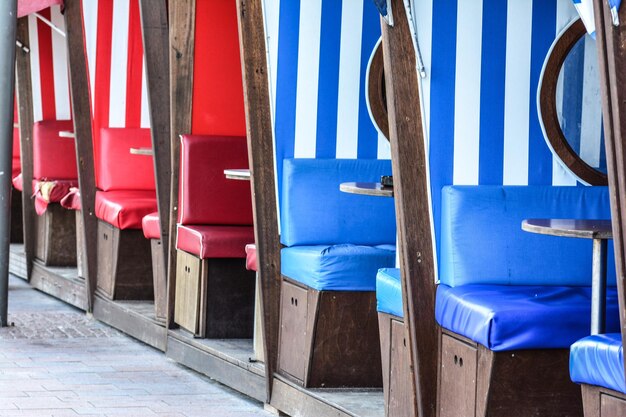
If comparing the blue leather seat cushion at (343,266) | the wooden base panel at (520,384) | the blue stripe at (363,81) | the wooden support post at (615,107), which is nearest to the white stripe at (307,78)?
the blue stripe at (363,81)

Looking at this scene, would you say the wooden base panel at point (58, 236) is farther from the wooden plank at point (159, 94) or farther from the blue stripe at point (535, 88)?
the blue stripe at point (535, 88)

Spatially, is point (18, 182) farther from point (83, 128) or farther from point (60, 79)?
point (83, 128)

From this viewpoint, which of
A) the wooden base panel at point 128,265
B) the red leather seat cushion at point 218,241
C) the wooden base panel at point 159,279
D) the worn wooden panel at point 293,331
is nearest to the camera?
the worn wooden panel at point 293,331

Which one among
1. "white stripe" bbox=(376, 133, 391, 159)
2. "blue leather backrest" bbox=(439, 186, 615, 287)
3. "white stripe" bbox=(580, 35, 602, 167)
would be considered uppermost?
"white stripe" bbox=(580, 35, 602, 167)

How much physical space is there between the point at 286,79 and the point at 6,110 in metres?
2.55

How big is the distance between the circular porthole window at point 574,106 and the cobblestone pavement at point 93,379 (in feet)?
6.17

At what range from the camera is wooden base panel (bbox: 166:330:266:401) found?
234 inches

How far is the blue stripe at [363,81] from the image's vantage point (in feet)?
19.5

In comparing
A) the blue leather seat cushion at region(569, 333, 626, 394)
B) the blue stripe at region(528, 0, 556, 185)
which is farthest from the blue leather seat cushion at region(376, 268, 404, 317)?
the blue leather seat cushion at region(569, 333, 626, 394)

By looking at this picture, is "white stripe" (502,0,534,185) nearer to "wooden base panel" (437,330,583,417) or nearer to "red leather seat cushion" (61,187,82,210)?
"wooden base panel" (437,330,583,417)

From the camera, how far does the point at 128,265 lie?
313 inches

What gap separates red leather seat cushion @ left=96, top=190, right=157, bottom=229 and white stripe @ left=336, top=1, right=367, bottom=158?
2279mm

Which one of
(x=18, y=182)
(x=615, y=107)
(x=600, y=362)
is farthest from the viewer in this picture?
(x=18, y=182)

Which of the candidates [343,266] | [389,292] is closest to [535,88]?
[389,292]
